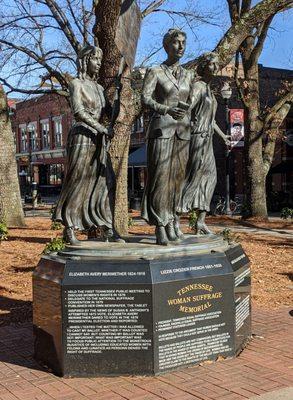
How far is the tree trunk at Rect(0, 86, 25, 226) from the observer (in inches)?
708

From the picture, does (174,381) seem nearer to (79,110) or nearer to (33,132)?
(79,110)

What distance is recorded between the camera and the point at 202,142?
21.9 feet

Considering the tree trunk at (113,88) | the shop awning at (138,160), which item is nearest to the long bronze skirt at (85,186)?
the tree trunk at (113,88)

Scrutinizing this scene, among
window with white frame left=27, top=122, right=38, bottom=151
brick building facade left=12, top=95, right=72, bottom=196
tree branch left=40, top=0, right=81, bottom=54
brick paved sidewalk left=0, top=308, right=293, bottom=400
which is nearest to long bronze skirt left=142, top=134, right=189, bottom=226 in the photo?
brick paved sidewalk left=0, top=308, right=293, bottom=400

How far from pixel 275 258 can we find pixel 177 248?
7.21 metres

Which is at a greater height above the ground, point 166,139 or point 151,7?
point 151,7

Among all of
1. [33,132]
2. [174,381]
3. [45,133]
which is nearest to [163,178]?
[174,381]

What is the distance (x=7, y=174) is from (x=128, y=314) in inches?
538

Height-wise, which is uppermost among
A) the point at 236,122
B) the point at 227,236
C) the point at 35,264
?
the point at 236,122

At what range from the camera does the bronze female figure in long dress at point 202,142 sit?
6.54m

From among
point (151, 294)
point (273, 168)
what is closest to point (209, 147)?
point (151, 294)

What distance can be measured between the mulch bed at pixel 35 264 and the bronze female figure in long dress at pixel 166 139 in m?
2.73

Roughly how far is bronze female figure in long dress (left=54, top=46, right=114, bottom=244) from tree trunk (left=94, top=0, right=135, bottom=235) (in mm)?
5705

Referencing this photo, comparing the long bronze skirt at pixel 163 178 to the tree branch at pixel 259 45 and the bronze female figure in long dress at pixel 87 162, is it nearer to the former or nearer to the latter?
the bronze female figure in long dress at pixel 87 162
